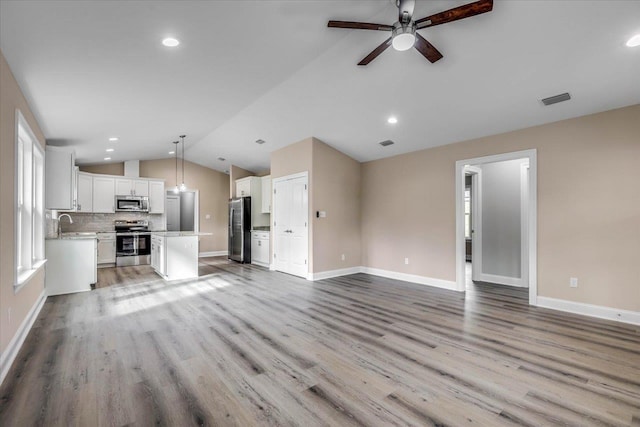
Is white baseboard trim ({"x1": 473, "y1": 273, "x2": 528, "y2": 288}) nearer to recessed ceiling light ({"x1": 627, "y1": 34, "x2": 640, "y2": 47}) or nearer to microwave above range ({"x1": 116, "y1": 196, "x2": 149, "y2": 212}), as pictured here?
recessed ceiling light ({"x1": 627, "y1": 34, "x2": 640, "y2": 47})

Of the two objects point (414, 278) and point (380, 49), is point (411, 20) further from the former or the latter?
point (414, 278)

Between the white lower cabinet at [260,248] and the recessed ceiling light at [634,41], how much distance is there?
6542 millimetres

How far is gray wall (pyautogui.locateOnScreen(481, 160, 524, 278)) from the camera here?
18.5 feet

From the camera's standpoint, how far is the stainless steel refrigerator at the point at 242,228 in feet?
26.8

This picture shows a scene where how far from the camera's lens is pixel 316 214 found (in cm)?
602

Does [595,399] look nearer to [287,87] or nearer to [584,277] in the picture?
[584,277]

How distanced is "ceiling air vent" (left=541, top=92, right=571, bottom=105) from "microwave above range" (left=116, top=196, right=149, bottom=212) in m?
8.86

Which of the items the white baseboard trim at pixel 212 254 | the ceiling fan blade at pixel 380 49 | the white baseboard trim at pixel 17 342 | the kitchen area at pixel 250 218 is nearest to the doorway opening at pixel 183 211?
the white baseboard trim at pixel 212 254

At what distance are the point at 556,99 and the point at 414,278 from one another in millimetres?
3511

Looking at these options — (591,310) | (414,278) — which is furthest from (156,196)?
(591,310)

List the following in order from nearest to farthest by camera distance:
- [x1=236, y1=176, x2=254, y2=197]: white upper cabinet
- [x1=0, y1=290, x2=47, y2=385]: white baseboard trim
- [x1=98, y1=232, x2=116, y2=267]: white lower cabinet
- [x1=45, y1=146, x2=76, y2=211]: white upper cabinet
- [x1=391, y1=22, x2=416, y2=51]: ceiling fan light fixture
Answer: [x1=391, y1=22, x2=416, y2=51]: ceiling fan light fixture
[x1=0, y1=290, x2=47, y2=385]: white baseboard trim
[x1=45, y1=146, x2=76, y2=211]: white upper cabinet
[x1=98, y1=232, x2=116, y2=267]: white lower cabinet
[x1=236, y1=176, x2=254, y2=197]: white upper cabinet

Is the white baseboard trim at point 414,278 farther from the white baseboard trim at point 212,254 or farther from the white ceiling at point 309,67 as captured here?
the white baseboard trim at point 212,254

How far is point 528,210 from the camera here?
4.84m

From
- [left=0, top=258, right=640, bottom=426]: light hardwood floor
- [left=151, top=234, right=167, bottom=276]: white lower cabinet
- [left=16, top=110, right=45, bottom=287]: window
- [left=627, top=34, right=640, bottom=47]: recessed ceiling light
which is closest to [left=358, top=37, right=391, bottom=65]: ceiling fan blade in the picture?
[left=627, top=34, right=640, bottom=47]: recessed ceiling light
